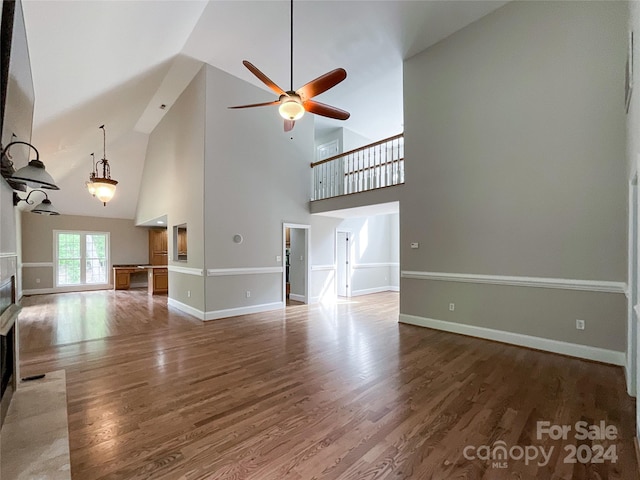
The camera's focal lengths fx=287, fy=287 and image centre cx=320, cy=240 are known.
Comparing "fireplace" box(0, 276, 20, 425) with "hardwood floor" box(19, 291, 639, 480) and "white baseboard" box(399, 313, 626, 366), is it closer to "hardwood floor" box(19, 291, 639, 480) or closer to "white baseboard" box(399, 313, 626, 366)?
"hardwood floor" box(19, 291, 639, 480)

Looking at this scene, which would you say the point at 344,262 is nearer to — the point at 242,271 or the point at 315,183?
the point at 315,183

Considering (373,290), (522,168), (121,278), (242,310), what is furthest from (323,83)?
(121,278)

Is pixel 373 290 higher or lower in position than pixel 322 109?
lower

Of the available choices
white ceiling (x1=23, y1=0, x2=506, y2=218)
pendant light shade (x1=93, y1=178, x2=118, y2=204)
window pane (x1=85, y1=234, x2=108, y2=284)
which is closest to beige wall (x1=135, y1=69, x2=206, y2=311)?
white ceiling (x1=23, y1=0, x2=506, y2=218)

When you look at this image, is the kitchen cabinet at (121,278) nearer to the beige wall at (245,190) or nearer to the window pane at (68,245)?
the window pane at (68,245)

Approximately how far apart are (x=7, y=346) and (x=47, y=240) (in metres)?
9.13

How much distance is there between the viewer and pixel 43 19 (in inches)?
90.0

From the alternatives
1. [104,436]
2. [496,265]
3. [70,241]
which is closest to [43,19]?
[104,436]

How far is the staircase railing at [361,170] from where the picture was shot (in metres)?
5.77

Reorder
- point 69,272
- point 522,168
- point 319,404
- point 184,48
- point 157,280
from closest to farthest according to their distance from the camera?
point 319,404 < point 522,168 < point 184,48 < point 157,280 < point 69,272

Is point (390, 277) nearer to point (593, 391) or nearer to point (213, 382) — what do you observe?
point (593, 391)

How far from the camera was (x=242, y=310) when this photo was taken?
5863 millimetres

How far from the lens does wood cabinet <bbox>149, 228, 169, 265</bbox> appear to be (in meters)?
11.0

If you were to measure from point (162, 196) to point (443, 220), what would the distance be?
6.88 meters
